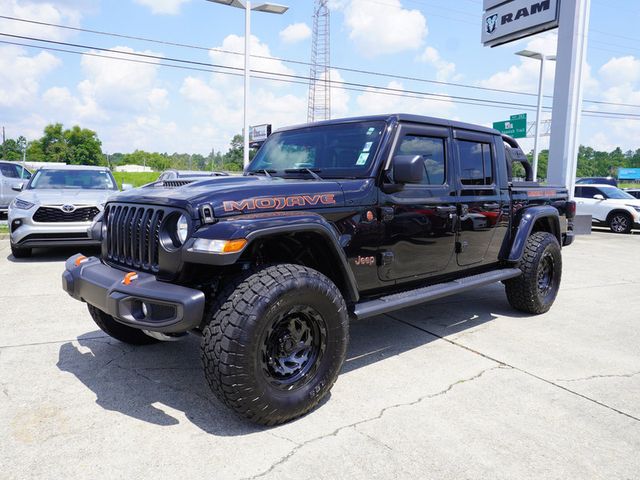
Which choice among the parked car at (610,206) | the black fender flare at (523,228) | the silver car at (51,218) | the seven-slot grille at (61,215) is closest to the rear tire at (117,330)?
the black fender flare at (523,228)

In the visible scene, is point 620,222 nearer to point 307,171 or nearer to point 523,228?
point 523,228

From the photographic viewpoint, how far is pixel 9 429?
2.66m

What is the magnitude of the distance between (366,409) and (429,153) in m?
2.09

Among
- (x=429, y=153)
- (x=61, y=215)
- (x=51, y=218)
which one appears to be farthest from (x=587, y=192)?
(x=51, y=218)

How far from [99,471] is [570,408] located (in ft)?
8.97

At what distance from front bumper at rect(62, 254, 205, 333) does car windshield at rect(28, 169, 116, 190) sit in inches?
261

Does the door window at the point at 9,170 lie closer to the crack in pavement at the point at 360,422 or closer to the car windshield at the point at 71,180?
the car windshield at the point at 71,180

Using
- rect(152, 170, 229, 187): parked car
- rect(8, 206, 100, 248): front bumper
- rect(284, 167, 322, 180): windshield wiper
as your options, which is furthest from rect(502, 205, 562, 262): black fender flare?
rect(8, 206, 100, 248): front bumper

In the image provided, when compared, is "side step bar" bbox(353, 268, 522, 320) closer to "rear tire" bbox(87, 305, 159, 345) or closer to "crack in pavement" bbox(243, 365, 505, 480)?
"crack in pavement" bbox(243, 365, 505, 480)

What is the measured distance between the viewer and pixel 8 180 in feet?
44.6

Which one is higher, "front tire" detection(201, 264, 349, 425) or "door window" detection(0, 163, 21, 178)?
"door window" detection(0, 163, 21, 178)

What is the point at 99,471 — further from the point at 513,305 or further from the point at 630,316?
the point at 630,316

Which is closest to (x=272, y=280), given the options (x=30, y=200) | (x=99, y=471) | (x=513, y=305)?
(x=99, y=471)

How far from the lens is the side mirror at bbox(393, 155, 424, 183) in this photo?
129 inches
